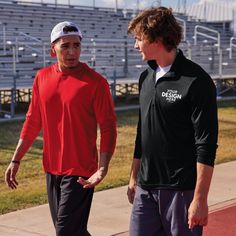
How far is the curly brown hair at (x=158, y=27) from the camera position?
3.21m

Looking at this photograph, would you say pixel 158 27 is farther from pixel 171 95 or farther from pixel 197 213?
pixel 197 213

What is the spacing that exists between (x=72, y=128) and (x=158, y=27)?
1074mm

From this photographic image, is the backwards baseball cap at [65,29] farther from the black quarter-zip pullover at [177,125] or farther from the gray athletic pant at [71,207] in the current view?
the gray athletic pant at [71,207]

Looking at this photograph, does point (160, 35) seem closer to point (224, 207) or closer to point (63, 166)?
point (63, 166)

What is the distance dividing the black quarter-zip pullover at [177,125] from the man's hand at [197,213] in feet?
0.58

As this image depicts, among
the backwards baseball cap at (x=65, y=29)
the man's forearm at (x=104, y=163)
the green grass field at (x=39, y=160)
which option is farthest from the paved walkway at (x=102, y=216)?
the backwards baseball cap at (x=65, y=29)

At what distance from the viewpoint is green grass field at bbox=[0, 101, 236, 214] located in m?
7.09

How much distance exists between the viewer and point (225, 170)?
898cm

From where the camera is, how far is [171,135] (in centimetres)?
332

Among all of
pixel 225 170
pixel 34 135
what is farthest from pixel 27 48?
pixel 34 135

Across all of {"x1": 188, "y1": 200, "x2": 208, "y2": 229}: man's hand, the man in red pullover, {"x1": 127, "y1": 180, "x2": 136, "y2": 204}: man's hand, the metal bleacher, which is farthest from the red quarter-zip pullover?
the metal bleacher

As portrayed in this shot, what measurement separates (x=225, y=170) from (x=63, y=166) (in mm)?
5312

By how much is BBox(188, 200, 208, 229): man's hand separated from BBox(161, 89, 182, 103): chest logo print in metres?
0.53

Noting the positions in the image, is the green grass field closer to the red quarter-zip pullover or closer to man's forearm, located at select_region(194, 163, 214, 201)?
the red quarter-zip pullover
